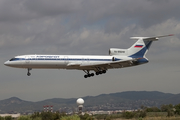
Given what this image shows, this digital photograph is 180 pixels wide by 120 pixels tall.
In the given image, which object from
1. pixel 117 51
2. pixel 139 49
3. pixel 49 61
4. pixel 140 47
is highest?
pixel 140 47

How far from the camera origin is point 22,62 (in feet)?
188

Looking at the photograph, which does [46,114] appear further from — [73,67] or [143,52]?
[143,52]

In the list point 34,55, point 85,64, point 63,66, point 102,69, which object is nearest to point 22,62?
point 34,55

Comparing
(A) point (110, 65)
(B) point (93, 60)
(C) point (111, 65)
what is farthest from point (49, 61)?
(C) point (111, 65)

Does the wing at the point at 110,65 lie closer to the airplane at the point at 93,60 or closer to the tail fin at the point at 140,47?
the airplane at the point at 93,60

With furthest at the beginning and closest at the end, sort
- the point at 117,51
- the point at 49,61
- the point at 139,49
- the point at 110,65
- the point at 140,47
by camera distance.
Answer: the point at 140,47 → the point at 139,49 → the point at 117,51 → the point at 110,65 → the point at 49,61

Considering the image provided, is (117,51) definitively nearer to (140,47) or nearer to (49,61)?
(140,47)

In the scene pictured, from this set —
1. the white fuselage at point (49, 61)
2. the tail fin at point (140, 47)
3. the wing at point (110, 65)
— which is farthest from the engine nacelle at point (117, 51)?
the white fuselage at point (49, 61)

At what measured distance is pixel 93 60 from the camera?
60.6 meters

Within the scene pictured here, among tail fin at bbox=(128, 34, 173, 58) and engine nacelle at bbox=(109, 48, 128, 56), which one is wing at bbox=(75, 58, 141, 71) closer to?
engine nacelle at bbox=(109, 48, 128, 56)

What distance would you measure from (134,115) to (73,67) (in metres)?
19.5

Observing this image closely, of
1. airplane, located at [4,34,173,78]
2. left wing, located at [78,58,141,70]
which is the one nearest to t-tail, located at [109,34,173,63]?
airplane, located at [4,34,173,78]

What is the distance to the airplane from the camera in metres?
57.4

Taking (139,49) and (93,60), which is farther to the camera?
(139,49)
